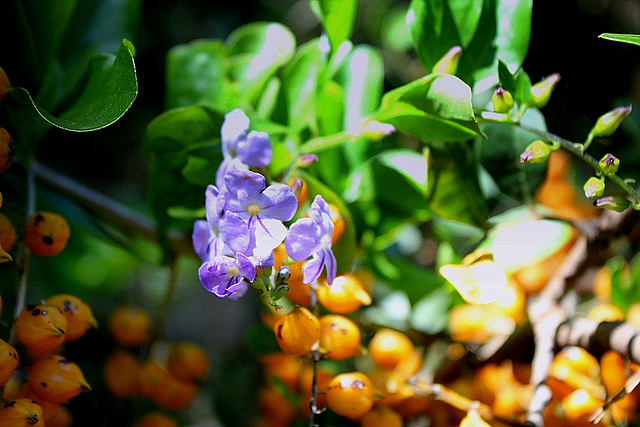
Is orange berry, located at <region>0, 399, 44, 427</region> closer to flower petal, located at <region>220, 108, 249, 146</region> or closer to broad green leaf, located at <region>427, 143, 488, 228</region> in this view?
flower petal, located at <region>220, 108, 249, 146</region>

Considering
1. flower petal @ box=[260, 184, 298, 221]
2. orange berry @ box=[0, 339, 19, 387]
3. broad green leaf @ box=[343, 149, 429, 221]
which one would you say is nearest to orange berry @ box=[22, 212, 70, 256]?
orange berry @ box=[0, 339, 19, 387]

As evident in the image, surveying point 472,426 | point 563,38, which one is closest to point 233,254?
point 472,426

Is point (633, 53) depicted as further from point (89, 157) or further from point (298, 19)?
point (89, 157)

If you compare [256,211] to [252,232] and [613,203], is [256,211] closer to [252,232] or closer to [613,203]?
[252,232]

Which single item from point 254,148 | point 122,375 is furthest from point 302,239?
point 122,375

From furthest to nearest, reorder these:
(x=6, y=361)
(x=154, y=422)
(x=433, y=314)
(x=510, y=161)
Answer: (x=433, y=314)
(x=154, y=422)
(x=510, y=161)
(x=6, y=361)

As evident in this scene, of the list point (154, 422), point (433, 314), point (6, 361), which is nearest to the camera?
point (6, 361)

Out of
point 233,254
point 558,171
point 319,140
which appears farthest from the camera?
point 558,171
